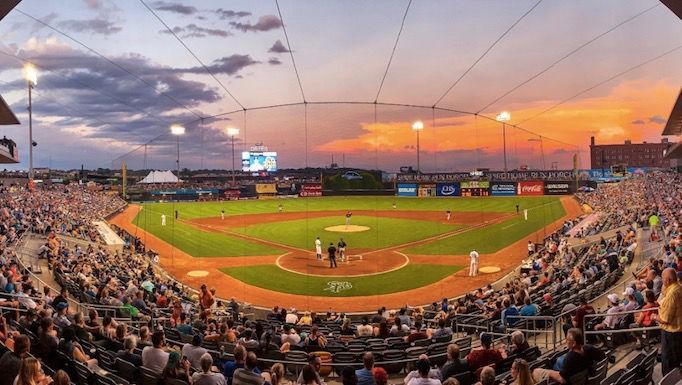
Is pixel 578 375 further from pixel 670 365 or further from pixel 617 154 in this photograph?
pixel 617 154

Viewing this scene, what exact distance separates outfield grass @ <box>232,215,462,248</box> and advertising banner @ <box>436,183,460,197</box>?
26552 millimetres

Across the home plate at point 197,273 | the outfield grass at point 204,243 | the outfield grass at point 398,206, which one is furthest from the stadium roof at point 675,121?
the home plate at point 197,273

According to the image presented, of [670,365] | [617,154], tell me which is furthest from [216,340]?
[617,154]

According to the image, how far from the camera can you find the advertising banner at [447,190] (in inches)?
2938

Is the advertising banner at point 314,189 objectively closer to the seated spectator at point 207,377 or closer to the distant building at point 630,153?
the distant building at point 630,153

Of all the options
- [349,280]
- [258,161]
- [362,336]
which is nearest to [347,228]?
[349,280]

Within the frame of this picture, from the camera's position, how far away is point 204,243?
37.8m

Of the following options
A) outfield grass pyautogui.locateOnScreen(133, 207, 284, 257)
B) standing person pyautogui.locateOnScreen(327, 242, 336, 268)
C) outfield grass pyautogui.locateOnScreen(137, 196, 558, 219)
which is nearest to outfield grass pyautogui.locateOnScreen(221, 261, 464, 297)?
standing person pyautogui.locateOnScreen(327, 242, 336, 268)

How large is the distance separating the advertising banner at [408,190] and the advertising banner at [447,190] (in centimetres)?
382

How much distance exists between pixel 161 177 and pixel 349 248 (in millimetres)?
69584

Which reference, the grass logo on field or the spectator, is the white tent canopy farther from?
the spectator

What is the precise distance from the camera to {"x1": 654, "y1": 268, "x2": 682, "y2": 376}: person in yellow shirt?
20.5 ft

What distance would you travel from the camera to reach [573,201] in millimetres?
61094

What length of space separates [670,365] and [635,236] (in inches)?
682
